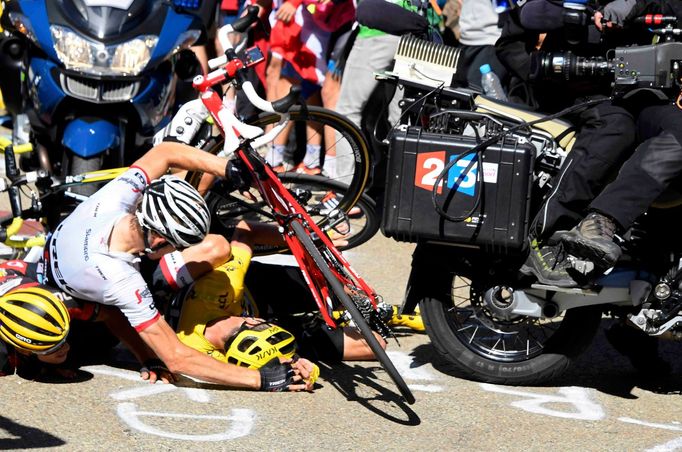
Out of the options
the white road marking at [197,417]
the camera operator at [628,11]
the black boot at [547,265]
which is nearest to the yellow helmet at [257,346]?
the white road marking at [197,417]

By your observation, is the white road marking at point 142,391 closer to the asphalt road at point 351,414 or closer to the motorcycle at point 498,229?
the asphalt road at point 351,414

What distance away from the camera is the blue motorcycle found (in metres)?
7.32

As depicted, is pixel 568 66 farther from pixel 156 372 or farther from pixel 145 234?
pixel 156 372

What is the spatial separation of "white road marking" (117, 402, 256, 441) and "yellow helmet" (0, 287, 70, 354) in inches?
16.2

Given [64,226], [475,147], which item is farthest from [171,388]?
[475,147]

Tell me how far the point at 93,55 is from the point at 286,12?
7.61 ft

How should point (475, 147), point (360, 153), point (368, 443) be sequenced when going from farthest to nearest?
point (360, 153)
point (475, 147)
point (368, 443)

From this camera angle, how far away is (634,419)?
5762mm

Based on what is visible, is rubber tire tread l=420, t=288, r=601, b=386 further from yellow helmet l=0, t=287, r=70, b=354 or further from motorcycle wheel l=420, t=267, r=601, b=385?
yellow helmet l=0, t=287, r=70, b=354

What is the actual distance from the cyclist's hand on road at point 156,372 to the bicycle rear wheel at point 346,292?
79 centimetres

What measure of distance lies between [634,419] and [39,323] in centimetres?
266

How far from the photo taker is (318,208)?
707 centimetres

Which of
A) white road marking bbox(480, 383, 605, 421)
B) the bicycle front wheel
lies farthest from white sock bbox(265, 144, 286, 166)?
white road marking bbox(480, 383, 605, 421)

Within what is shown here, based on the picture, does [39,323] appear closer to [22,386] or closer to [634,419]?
[22,386]
